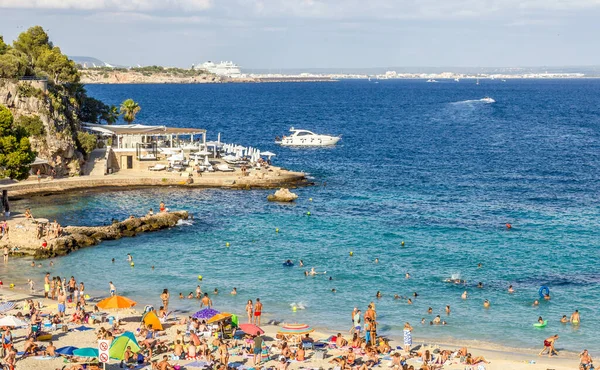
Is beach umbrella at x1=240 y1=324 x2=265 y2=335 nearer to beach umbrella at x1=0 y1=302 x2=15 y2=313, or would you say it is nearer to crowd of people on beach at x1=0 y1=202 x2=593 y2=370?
crowd of people on beach at x1=0 y1=202 x2=593 y2=370

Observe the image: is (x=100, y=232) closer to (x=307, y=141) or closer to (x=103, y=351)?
(x=103, y=351)

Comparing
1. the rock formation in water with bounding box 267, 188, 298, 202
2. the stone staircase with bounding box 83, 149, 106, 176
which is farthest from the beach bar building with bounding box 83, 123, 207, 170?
the rock formation in water with bounding box 267, 188, 298, 202

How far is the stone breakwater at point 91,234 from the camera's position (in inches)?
1859

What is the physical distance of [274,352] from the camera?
3119 cm

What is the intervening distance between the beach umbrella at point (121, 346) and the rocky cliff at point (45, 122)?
142 ft

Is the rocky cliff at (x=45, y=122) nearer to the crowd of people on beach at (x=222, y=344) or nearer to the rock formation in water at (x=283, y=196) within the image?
the rock formation in water at (x=283, y=196)

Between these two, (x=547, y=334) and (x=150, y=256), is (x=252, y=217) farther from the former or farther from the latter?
(x=547, y=334)

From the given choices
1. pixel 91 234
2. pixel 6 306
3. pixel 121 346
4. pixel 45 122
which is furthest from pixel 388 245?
pixel 45 122

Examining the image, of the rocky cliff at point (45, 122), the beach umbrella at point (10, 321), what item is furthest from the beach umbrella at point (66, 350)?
the rocky cliff at point (45, 122)

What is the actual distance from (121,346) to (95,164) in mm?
50410

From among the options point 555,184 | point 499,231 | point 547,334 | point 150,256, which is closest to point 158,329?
point 150,256

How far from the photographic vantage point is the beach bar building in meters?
76.1

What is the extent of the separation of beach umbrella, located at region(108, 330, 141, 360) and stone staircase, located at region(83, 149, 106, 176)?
45.8 m

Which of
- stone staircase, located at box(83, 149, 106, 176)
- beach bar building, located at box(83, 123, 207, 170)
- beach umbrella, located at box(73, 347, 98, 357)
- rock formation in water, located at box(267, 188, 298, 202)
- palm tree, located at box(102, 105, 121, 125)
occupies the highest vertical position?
palm tree, located at box(102, 105, 121, 125)
